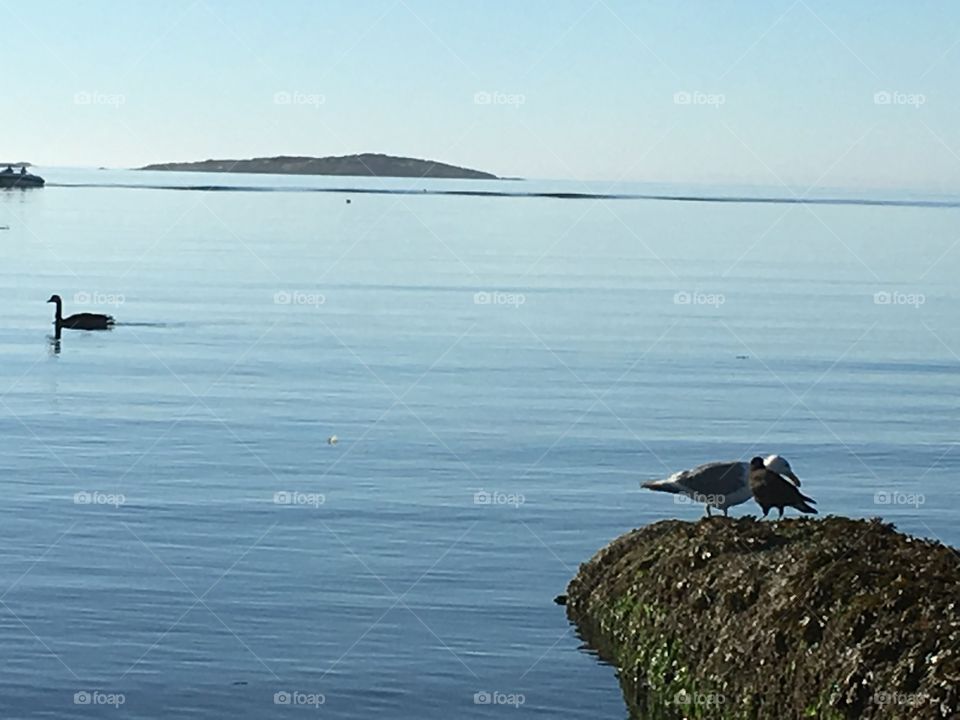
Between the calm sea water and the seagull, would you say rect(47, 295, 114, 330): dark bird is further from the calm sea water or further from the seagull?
the seagull

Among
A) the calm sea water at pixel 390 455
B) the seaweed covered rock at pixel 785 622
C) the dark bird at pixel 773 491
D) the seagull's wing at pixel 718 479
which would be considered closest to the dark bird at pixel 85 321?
the calm sea water at pixel 390 455

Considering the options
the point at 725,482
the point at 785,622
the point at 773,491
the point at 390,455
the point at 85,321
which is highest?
the point at 85,321

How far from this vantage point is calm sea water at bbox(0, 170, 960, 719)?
23.3 m

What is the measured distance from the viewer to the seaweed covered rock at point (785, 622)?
14992 mm

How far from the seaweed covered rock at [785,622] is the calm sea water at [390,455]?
1.50 metres

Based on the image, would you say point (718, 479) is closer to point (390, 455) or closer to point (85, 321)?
point (390, 455)

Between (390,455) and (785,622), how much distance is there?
23180 millimetres

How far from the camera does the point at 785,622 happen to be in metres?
16.9

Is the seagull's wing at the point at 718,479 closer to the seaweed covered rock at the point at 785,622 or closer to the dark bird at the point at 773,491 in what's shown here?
the dark bird at the point at 773,491

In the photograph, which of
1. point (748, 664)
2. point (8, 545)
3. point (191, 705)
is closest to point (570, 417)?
point (8, 545)

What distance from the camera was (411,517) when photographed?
107 feet

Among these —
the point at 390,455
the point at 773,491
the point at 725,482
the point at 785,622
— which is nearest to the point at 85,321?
the point at 390,455

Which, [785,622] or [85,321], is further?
[85,321]

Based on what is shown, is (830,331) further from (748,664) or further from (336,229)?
(336,229)
